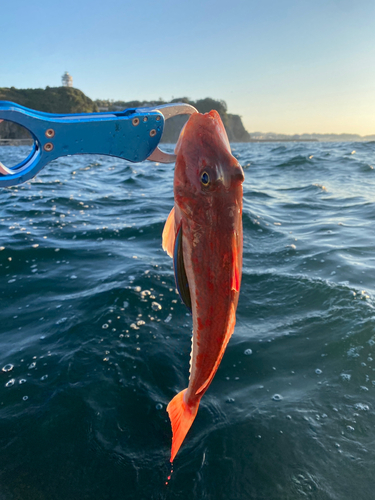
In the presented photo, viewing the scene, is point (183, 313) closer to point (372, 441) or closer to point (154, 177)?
point (372, 441)

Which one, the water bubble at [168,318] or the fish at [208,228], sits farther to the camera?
the water bubble at [168,318]

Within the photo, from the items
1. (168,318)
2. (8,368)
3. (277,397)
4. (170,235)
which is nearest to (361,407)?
(277,397)

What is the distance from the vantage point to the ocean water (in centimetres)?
287

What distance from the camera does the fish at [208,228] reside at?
195 centimetres

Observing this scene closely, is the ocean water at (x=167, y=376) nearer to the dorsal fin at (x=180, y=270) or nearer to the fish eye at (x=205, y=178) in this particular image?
the dorsal fin at (x=180, y=270)

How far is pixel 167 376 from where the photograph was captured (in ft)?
12.9

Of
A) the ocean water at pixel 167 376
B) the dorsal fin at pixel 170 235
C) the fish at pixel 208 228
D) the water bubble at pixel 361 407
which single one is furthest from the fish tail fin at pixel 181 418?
the water bubble at pixel 361 407

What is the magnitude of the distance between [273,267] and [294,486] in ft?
14.5

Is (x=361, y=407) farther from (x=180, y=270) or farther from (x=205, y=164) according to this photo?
(x=205, y=164)

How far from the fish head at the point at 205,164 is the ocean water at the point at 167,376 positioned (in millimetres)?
2516

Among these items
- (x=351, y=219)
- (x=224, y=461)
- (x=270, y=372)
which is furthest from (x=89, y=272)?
(x=351, y=219)

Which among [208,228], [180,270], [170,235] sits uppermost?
[208,228]

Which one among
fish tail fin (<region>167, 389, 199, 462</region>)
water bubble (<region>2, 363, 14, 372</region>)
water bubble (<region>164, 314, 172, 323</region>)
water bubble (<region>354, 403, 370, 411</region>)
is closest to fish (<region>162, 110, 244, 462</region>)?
fish tail fin (<region>167, 389, 199, 462</region>)

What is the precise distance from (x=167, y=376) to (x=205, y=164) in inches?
113
